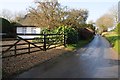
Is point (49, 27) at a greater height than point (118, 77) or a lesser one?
greater

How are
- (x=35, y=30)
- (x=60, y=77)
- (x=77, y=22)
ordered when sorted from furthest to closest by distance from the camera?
(x=35, y=30) < (x=77, y=22) < (x=60, y=77)

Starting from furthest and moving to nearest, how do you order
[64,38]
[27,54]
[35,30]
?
[35,30], [64,38], [27,54]

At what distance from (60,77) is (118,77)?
2.14m

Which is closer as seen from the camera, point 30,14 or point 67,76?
point 67,76

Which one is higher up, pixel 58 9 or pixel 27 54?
pixel 58 9

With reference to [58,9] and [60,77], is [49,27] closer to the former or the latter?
[58,9]

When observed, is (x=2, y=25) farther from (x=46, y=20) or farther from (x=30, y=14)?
(x=46, y=20)

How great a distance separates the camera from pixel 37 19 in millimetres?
36219

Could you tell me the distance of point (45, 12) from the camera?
35.2 metres

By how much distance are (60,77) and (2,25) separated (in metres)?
33.9

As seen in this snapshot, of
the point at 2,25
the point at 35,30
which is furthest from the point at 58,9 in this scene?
the point at 35,30

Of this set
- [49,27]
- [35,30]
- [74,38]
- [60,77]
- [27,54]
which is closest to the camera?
[60,77]

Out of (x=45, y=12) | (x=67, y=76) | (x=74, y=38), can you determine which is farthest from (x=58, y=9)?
(x=67, y=76)

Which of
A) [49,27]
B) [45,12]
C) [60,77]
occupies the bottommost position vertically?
[60,77]
